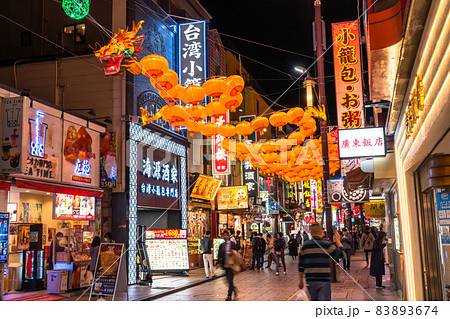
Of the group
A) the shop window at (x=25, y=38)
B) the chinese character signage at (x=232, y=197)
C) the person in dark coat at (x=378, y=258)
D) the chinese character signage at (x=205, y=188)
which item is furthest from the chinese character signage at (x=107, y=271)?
the chinese character signage at (x=232, y=197)

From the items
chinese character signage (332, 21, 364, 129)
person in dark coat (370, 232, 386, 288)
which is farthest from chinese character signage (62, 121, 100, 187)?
person in dark coat (370, 232, 386, 288)

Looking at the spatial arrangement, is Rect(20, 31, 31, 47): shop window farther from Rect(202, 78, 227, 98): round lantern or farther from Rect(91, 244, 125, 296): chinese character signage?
Rect(91, 244, 125, 296): chinese character signage

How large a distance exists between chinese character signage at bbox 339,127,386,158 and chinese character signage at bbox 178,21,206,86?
983 cm

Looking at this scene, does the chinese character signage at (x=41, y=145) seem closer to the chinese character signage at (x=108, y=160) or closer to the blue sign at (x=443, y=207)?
the chinese character signage at (x=108, y=160)

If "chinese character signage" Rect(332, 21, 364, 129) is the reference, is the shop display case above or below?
below

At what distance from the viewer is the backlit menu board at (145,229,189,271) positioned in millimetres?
20047

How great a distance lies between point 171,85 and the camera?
12.3 meters

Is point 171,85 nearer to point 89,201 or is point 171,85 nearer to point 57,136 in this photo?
point 57,136

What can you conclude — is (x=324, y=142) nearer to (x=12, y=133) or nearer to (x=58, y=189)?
(x=58, y=189)

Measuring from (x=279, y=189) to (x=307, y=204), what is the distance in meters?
11.3

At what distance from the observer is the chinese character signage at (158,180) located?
67.2 feet

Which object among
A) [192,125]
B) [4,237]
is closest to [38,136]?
[4,237]

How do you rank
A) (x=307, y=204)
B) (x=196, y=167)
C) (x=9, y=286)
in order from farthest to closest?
(x=307, y=204) < (x=196, y=167) < (x=9, y=286)

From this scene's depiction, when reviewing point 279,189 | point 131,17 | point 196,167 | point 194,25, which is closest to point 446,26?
point 131,17
